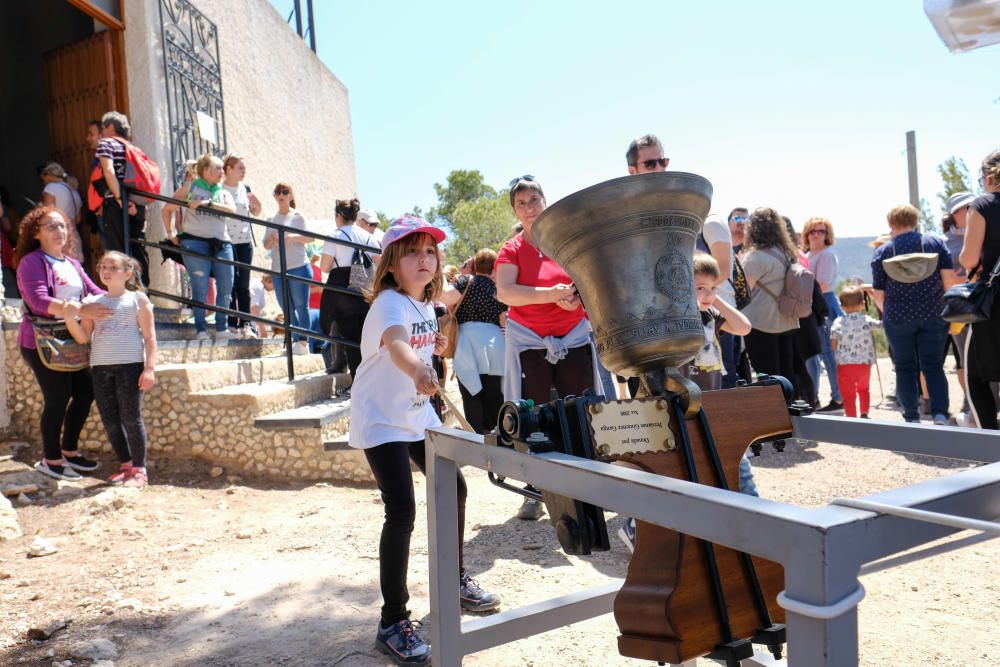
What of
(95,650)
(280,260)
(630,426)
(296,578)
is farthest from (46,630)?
(280,260)

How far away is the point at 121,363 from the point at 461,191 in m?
36.1

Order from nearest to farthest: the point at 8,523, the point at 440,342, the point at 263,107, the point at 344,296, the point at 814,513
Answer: the point at 814,513
the point at 440,342
the point at 8,523
the point at 344,296
the point at 263,107

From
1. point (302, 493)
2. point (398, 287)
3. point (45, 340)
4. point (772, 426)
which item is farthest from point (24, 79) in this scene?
point (772, 426)

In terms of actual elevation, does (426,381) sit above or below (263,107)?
below

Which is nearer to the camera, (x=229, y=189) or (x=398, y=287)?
(x=398, y=287)

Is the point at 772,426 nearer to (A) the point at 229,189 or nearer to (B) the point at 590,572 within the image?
(B) the point at 590,572

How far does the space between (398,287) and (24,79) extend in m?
9.54

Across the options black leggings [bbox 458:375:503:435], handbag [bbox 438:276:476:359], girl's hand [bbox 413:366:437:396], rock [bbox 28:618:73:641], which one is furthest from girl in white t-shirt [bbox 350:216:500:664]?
handbag [bbox 438:276:476:359]

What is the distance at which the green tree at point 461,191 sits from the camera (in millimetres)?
39594

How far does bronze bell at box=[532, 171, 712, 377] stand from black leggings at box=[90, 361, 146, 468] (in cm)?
406

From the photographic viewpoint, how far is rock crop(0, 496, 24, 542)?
3791 millimetres

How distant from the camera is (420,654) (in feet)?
8.04

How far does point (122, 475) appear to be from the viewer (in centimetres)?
460

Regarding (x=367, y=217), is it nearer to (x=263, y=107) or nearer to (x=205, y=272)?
(x=205, y=272)
